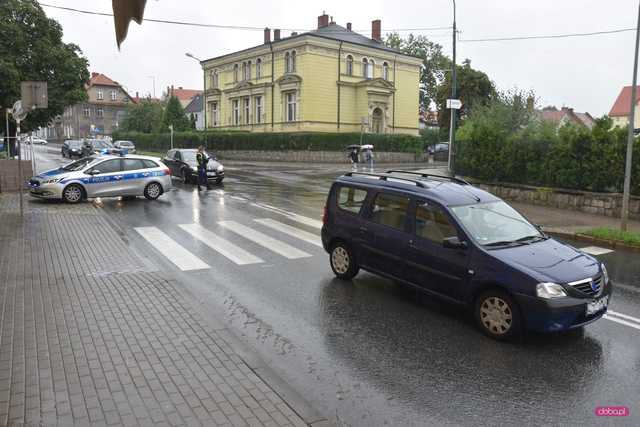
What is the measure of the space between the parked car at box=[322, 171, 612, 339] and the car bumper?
11 mm

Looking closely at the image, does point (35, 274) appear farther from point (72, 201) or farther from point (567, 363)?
point (72, 201)

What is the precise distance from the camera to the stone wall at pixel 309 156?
1770 inches

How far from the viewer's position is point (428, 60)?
8175 cm

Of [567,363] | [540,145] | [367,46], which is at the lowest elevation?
[567,363]

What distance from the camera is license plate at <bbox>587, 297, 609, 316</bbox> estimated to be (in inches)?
246

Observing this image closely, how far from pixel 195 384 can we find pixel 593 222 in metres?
13.5

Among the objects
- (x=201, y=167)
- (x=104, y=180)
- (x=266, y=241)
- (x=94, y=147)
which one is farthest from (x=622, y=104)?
(x=266, y=241)

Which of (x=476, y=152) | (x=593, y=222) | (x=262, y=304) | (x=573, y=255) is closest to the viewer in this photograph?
(x=573, y=255)

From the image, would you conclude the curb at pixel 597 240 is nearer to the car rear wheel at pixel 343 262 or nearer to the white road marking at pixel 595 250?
the white road marking at pixel 595 250

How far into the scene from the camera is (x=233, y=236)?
12.6 metres

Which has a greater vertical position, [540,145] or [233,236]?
[540,145]

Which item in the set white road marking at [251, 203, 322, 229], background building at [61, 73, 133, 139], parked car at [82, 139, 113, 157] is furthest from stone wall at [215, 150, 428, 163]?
background building at [61, 73, 133, 139]

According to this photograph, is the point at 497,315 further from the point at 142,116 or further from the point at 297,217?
the point at 142,116

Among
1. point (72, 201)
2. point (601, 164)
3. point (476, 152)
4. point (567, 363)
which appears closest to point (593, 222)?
point (601, 164)
